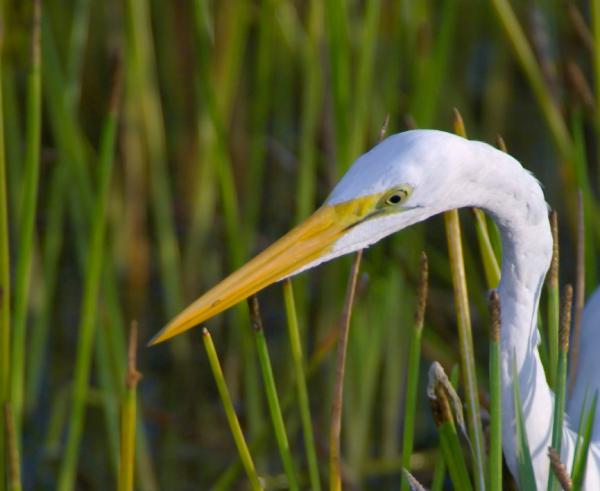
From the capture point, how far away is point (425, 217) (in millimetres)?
1393

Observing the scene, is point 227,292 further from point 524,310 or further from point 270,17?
point 270,17

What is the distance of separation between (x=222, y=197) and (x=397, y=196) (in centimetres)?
103

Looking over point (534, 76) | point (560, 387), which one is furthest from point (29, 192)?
point (534, 76)

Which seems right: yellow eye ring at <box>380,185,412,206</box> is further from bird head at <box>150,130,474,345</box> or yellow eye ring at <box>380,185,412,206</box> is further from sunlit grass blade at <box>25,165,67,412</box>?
sunlit grass blade at <box>25,165,67,412</box>

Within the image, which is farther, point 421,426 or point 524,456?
point 421,426

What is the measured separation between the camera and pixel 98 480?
8.72ft

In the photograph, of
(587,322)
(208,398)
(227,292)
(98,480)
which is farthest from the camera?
(208,398)

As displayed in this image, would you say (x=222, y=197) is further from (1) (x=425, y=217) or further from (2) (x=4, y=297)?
(1) (x=425, y=217)

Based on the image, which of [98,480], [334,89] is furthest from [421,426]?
[334,89]

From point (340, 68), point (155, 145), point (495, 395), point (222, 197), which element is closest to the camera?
point (495, 395)

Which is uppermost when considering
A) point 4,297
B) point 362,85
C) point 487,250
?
point 362,85

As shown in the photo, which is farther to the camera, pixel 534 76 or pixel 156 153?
pixel 156 153

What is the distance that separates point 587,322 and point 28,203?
116 centimetres

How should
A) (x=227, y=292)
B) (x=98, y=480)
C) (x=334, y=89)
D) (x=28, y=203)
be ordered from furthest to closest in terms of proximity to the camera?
(x=98, y=480) < (x=334, y=89) < (x=28, y=203) < (x=227, y=292)
